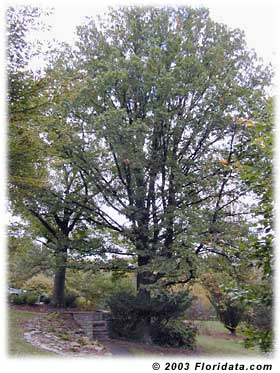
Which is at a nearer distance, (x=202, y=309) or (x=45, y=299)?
(x=45, y=299)

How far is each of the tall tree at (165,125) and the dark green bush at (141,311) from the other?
1.96ft

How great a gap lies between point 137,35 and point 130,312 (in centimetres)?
777

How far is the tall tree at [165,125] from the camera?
8.95m

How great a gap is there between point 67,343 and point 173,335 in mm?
4108

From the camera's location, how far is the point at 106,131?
8.87 metres

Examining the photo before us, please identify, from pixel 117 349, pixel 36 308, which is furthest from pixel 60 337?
pixel 36 308

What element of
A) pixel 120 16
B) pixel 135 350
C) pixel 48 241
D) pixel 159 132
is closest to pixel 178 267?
pixel 135 350

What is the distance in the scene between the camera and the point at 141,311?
10.4 metres

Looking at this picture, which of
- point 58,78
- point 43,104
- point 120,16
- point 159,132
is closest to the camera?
point 43,104

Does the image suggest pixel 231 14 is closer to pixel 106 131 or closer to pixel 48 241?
pixel 106 131

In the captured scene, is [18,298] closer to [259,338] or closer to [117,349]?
[117,349]

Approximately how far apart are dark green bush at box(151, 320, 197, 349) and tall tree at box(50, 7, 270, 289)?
172 cm

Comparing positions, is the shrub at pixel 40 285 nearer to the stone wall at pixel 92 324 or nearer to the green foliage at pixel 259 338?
the stone wall at pixel 92 324

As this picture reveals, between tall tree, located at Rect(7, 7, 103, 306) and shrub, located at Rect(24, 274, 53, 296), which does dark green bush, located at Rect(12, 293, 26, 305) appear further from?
tall tree, located at Rect(7, 7, 103, 306)
